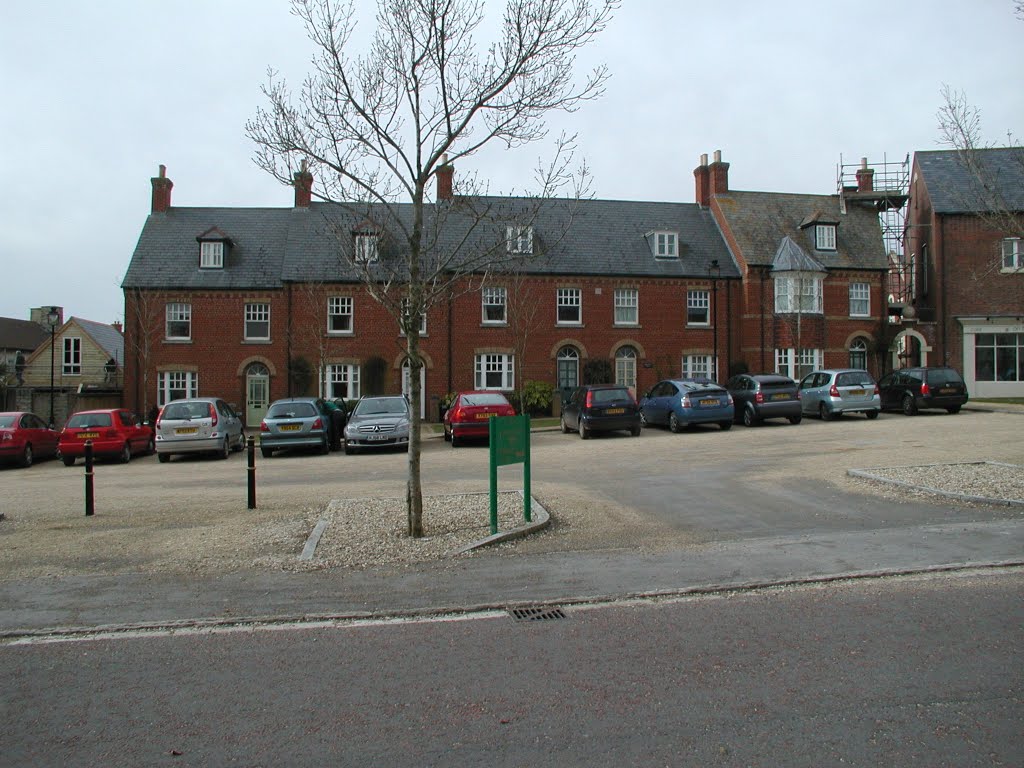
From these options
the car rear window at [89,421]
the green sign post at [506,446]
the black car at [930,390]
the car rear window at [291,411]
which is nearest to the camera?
the green sign post at [506,446]

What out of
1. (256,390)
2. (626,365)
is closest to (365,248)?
(256,390)

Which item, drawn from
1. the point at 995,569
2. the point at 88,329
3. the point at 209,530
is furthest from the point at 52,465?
the point at 88,329

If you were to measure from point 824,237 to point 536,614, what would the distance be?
33.6m

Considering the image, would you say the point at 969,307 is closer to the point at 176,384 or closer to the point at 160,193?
the point at 176,384

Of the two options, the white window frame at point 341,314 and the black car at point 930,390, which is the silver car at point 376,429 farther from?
the black car at point 930,390

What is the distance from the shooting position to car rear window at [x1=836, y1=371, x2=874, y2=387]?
2366 cm

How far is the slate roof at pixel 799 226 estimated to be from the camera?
1368 inches

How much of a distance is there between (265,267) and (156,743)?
31.3 meters

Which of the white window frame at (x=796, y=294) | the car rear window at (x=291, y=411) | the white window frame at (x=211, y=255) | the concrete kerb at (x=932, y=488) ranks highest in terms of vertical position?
the white window frame at (x=211, y=255)

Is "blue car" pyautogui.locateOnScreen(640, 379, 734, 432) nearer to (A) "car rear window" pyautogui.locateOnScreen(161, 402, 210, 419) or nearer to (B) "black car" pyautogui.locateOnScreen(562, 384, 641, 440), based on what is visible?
(B) "black car" pyautogui.locateOnScreen(562, 384, 641, 440)

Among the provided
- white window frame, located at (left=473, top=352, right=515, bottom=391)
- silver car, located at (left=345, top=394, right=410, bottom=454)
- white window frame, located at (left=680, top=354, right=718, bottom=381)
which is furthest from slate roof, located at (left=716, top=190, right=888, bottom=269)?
silver car, located at (left=345, top=394, right=410, bottom=454)

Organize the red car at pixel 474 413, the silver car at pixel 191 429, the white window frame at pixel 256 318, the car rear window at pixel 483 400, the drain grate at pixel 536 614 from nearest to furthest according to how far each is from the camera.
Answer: the drain grate at pixel 536 614, the silver car at pixel 191 429, the red car at pixel 474 413, the car rear window at pixel 483 400, the white window frame at pixel 256 318

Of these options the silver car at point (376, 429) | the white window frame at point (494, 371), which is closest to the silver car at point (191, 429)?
the silver car at point (376, 429)

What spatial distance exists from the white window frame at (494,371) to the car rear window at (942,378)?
15.7 meters
